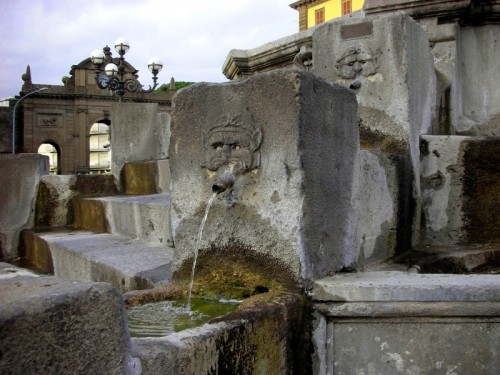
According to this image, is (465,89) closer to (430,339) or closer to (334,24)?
(334,24)

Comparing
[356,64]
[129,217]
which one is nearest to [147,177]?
[129,217]

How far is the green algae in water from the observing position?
203cm

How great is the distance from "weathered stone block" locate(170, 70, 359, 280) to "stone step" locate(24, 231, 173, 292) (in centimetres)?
74

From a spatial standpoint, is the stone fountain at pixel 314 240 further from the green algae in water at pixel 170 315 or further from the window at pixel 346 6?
the window at pixel 346 6

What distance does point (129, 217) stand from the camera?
4.77 m

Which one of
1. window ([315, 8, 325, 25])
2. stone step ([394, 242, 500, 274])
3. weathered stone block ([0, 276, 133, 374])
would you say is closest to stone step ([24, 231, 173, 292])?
stone step ([394, 242, 500, 274])

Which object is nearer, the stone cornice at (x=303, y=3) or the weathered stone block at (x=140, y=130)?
the weathered stone block at (x=140, y=130)

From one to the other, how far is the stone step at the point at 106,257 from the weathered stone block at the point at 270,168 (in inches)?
29.2

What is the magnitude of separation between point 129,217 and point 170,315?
2.69 metres

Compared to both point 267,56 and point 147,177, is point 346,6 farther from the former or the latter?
point 147,177

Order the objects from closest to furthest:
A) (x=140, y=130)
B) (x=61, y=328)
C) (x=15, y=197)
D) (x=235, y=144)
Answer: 1. (x=61, y=328)
2. (x=235, y=144)
3. (x=15, y=197)
4. (x=140, y=130)

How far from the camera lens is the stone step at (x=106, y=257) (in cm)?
324

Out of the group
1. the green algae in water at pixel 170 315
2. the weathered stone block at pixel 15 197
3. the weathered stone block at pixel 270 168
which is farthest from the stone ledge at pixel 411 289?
the weathered stone block at pixel 15 197

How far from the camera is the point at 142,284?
3.12 metres
